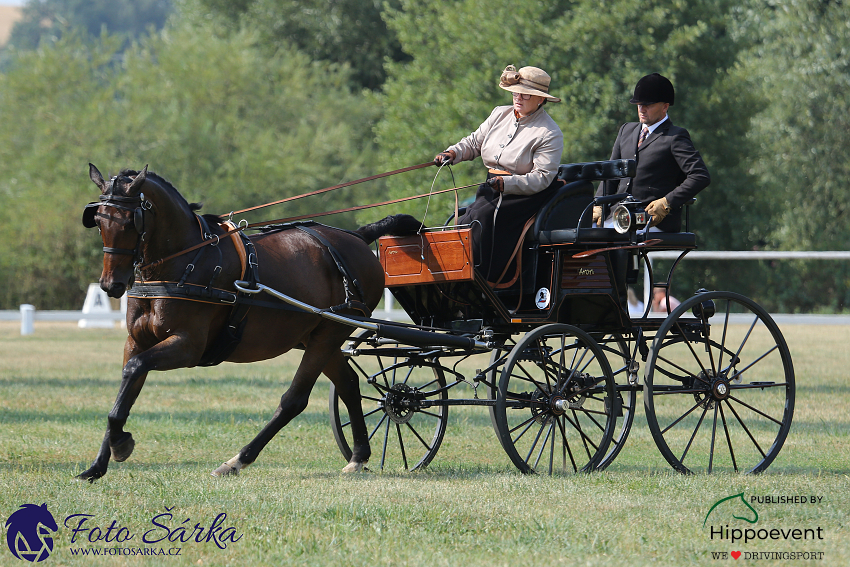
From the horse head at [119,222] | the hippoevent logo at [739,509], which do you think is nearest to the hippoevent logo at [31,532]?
the horse head at [119,222]

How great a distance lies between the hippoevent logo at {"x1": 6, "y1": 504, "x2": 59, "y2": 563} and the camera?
4.63 m

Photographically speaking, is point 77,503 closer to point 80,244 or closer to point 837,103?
point 80,244

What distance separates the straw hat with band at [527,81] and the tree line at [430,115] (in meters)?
18.7

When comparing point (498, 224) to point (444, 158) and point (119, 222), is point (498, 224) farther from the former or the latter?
point (119, 222)

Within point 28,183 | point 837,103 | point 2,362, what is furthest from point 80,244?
point 837,103

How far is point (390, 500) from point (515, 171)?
96.9 inches

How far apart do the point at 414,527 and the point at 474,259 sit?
236 centimetres

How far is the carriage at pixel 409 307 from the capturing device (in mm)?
6199

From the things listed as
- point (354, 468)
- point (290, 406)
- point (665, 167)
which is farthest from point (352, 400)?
point (665, 167)

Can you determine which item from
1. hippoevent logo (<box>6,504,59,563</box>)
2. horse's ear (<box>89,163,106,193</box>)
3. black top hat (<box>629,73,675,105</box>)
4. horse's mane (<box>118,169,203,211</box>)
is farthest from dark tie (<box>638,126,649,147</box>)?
hippoevent logo (<box>6,504,59,563</box>)

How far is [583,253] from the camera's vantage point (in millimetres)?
6992

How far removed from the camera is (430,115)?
94.9 feet

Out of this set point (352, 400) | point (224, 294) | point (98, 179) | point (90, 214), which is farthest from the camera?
point (352, 400)

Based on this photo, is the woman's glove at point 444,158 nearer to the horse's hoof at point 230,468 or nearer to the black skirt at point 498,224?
the black skirt at point 498,224
